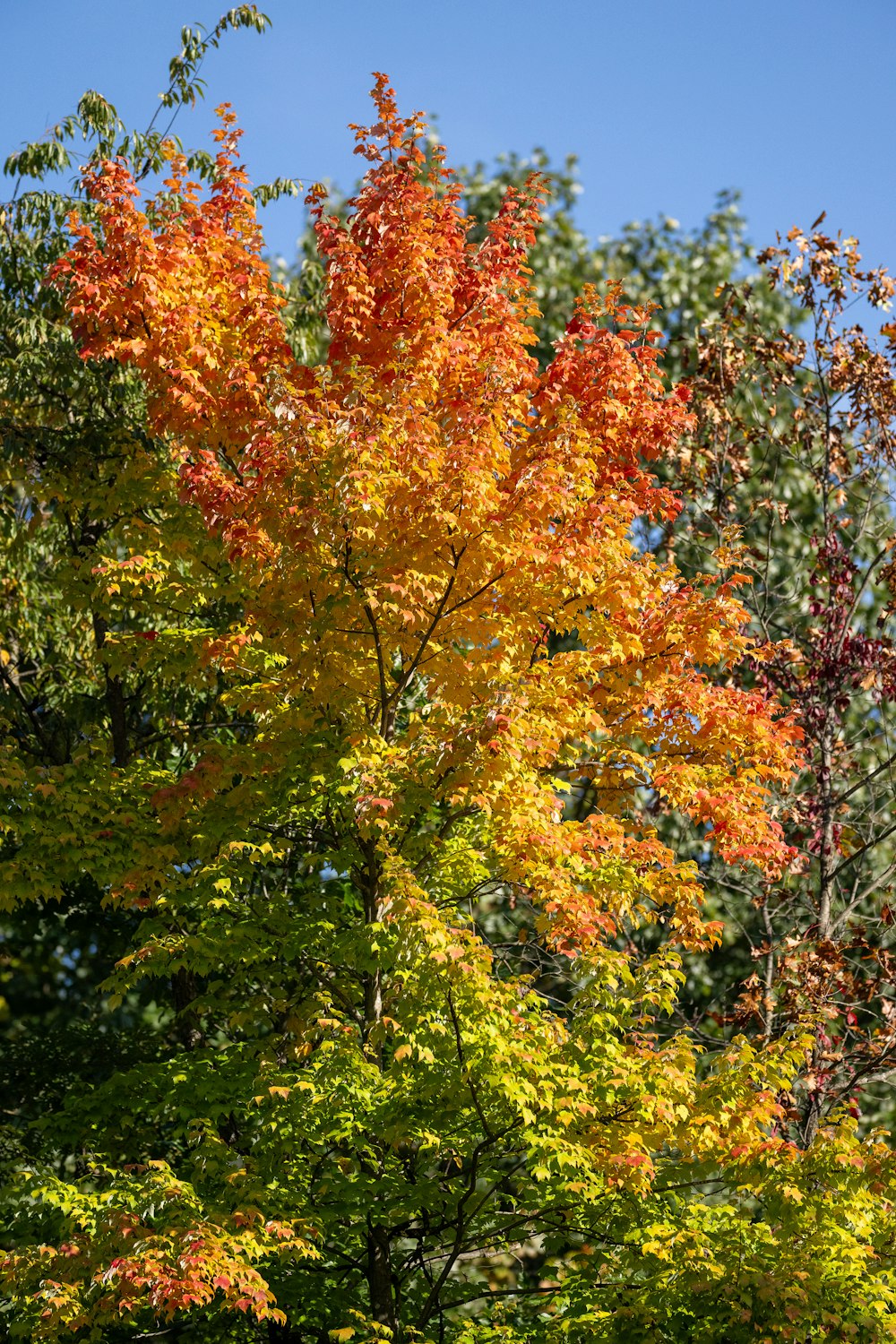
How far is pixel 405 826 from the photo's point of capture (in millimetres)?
8297

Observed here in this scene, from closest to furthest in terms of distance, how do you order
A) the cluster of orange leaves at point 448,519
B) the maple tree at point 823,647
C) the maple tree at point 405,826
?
1. the maple tree at point 405,826
2. the cluster of orange leaves at point 448,519
3. the maple tree at point 823,647

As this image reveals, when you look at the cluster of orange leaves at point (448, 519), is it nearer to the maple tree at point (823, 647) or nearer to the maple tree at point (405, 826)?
the maple tree at point (405, 826)

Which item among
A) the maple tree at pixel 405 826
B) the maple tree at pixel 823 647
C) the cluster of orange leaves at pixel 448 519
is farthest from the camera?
the maple tree at pixel 823 647

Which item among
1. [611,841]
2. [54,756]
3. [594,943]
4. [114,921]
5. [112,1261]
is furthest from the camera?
[54,756]

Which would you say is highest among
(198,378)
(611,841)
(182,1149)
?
(198,378)

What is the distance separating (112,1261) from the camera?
6.43 m

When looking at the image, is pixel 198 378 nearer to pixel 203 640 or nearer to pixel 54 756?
pixel 203 640

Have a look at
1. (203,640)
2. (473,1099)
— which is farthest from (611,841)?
(203,640)

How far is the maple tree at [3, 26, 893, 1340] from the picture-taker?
6816 millimetres

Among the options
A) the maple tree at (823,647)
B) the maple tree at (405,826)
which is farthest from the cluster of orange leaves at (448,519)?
the maple tree at (823,647)

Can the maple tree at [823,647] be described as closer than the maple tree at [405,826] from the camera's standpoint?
No

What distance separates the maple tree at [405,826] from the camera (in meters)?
6.82

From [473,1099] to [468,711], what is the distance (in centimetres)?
218

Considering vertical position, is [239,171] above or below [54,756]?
above
